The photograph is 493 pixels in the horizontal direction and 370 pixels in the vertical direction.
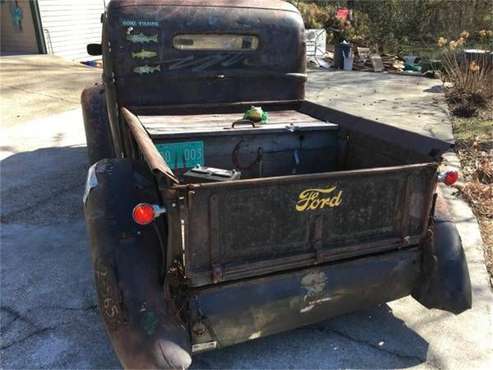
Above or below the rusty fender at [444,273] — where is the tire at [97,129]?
above

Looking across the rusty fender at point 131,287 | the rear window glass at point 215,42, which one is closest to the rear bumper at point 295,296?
the rusty fender at point 131,287

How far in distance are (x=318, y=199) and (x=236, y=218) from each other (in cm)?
43

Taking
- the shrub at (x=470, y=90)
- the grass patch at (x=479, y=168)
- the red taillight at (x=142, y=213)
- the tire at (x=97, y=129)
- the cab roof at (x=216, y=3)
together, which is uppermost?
the cab roof at (x=216, y=3)

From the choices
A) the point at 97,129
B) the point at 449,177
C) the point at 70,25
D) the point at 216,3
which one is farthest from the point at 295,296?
the point at 70,25

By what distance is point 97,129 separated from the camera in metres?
4.37

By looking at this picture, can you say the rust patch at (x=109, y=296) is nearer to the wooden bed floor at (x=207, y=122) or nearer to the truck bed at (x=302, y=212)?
the truck bed at (x=302, y=212)

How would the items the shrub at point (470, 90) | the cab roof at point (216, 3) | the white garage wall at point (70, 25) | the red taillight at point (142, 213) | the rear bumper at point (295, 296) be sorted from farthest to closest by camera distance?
the white garage wall at point (70, 25) < the shrub at point (470, 90) < the cab roof at point (216, 3) < the rear bumper at point (295, 296) < the red taillight at point (142, 213)

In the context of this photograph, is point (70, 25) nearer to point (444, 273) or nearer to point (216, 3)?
point (216, 3)

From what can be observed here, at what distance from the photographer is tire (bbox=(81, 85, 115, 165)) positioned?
4.32m

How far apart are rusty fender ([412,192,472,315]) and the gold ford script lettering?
0.75m

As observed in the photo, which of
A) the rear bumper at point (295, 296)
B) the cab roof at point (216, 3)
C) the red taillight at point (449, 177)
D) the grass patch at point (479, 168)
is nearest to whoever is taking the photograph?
the rear bumper at point (295, 296)

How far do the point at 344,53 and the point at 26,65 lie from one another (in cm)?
843

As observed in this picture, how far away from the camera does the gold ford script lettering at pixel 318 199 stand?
89.3 inches

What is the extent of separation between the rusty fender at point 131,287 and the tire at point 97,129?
6.24ft
